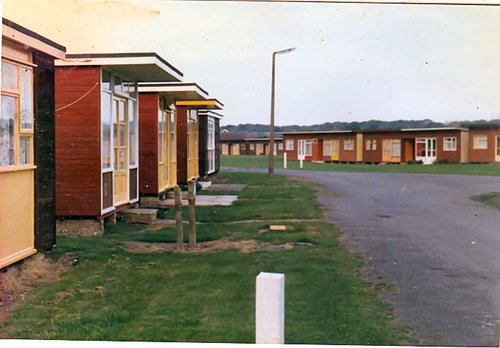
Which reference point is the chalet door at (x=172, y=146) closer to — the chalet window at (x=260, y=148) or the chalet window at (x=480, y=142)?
the chalet window at (x=260, y=148)

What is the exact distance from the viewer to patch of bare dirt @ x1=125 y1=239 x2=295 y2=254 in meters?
3.68

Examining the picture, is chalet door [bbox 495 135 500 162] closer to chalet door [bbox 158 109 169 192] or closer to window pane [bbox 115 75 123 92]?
window pane [bbox 115 75 123 92]

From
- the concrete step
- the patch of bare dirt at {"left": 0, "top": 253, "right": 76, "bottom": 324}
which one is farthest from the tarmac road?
the patch of bare dirt at {"left": 0, "top": 253, "right": 76, "bottom": 324}

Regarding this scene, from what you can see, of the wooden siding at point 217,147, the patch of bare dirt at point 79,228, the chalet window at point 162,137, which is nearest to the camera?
Answer: the wooden siding at point 217,147

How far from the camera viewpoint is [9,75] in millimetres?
3973

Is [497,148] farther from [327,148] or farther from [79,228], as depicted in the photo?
[79,228]

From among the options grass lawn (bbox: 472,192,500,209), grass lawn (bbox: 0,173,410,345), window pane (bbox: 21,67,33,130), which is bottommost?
grass lawn (bbox: 0,173,410,345)

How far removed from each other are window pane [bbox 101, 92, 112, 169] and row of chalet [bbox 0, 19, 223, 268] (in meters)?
0.01

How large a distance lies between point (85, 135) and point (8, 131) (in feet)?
6.36

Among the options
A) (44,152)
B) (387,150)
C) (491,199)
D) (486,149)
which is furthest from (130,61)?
(491,199)

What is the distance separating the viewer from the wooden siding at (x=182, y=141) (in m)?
7.48

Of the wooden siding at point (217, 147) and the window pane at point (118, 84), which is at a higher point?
the window pane at point (118, 84)

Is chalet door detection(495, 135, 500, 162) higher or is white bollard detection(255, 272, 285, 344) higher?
chalet door detection(495, 135, 500, 162)

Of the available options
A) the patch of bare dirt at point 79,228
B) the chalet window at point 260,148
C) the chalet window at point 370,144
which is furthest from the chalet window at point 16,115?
the chalet window at point 370,144
